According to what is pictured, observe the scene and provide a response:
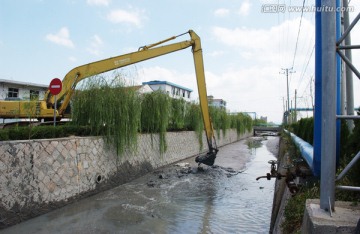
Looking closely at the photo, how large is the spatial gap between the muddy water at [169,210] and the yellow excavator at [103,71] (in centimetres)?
265

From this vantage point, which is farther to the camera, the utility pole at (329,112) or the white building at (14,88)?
the white building at (14,88)

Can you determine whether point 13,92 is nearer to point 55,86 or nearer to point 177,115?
point 177,115

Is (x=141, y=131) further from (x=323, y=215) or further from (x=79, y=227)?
(x=323, y=215)

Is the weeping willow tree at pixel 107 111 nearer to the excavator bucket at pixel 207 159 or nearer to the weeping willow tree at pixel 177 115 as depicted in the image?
the excavator bucket at pixel 207 159

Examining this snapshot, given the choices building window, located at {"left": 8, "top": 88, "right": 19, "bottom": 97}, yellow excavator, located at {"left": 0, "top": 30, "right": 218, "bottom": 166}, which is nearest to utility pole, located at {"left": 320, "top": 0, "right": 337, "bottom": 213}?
yellow excavator, located at {"left": 0, "top": 30, "right": 218, "bottom": 166}

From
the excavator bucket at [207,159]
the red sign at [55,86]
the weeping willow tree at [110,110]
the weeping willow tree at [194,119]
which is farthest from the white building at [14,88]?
the red sign at [55,86]

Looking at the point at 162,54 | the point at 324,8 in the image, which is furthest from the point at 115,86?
the point at 324,8

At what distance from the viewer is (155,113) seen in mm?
10516

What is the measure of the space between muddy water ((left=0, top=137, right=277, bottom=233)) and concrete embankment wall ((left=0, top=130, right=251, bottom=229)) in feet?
0.74

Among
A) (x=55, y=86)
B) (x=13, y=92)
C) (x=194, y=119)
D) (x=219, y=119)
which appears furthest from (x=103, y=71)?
(x=13, y=92)

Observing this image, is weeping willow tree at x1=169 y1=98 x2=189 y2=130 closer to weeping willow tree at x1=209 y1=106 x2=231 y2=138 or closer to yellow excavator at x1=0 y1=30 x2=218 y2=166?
yellow excavator at x1=0 y1=30 x2=218 y2=166

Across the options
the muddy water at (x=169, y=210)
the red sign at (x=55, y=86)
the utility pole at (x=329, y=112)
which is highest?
the red sign at (x=55, y=86)

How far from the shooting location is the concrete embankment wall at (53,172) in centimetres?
475

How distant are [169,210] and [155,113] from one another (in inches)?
197
